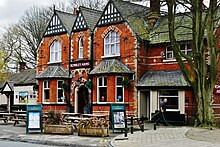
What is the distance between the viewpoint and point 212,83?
22438 mm

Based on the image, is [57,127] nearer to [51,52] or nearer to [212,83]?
[212,83]

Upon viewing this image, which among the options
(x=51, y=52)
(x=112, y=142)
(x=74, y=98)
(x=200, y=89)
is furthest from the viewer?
(x=51, y=52)

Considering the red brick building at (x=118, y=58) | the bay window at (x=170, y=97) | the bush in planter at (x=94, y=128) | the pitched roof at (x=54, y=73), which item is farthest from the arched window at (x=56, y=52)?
the bush in planter at (x=94, y=128)

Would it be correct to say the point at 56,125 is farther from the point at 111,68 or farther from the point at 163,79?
the point at 163,79

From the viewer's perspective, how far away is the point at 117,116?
20.6 metres

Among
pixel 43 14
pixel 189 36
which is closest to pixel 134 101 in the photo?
pixel 189 36

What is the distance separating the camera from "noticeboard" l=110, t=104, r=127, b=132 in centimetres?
2042

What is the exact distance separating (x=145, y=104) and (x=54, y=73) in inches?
331

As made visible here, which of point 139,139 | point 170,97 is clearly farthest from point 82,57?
point 139,139

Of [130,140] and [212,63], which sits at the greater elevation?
[212,63]

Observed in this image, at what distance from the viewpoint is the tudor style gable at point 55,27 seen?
110 feet

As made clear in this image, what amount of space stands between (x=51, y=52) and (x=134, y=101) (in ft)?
33.7

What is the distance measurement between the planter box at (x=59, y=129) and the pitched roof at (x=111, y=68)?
8791 mm

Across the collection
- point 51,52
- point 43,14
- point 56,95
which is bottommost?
point 56,95
